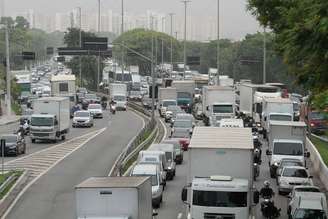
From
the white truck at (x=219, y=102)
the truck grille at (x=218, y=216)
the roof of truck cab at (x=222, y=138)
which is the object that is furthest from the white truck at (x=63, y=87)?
the truck grille at (x=218, y=216)

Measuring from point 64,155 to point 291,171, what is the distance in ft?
58.0

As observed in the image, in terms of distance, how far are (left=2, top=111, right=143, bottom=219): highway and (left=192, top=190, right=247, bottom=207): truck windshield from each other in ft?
21.7

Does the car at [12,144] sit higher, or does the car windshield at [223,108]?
the car windshield at [223,108]

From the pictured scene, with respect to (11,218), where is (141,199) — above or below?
above

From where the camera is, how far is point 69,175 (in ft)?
138

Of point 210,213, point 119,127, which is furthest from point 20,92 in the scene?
point 210,213

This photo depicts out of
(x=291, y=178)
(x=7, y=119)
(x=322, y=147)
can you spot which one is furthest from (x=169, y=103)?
(x=291, y=178)

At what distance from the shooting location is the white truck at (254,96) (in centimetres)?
7088

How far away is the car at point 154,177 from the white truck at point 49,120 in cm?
2239

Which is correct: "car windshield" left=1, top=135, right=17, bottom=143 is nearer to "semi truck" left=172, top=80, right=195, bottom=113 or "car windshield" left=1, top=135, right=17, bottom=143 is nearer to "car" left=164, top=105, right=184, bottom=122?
"car" left=164, top=105, right=184, bottom=122

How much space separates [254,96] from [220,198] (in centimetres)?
4774

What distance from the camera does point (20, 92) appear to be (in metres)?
113

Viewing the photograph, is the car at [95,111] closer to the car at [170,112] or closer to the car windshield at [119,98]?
the car at [170,112]

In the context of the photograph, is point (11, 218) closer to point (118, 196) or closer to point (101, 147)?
point (118, 196)
